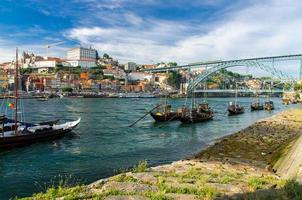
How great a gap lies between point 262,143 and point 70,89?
131 m

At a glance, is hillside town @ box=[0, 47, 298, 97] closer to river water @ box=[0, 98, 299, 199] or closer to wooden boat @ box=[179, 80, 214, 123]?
wooden boat @ box=[179, 80, 214, 123]

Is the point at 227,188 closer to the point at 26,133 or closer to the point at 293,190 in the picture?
the point at 293,190

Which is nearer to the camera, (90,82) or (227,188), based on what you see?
(227,188)

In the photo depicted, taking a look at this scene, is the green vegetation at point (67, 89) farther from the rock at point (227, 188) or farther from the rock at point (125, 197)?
the rock at point (125, 197)

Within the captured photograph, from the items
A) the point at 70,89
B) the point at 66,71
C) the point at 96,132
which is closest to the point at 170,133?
the point at 96,132

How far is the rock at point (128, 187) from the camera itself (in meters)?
9.77

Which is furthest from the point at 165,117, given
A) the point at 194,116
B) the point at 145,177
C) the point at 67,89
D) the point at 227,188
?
the point at 67,89

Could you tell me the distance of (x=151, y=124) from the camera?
43.3 m

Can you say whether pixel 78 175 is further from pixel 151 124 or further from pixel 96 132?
pixel 151 124

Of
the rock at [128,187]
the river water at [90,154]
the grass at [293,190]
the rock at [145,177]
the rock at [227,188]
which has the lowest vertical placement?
the river water at [90,154]

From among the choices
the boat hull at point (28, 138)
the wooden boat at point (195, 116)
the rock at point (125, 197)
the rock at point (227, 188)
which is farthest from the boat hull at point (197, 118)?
the rock at point (125, 197)

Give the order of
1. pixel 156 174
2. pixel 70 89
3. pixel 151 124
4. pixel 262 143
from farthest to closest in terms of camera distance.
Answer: pixel 70 89 → pixel 151 124 → pixel 262 143 → pixel 156 174

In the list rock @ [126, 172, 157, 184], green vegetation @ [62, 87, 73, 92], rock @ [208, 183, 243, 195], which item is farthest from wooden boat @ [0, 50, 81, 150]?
green vegetation @ [62, 87, 73, 92]

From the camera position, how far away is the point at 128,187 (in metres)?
10.1
